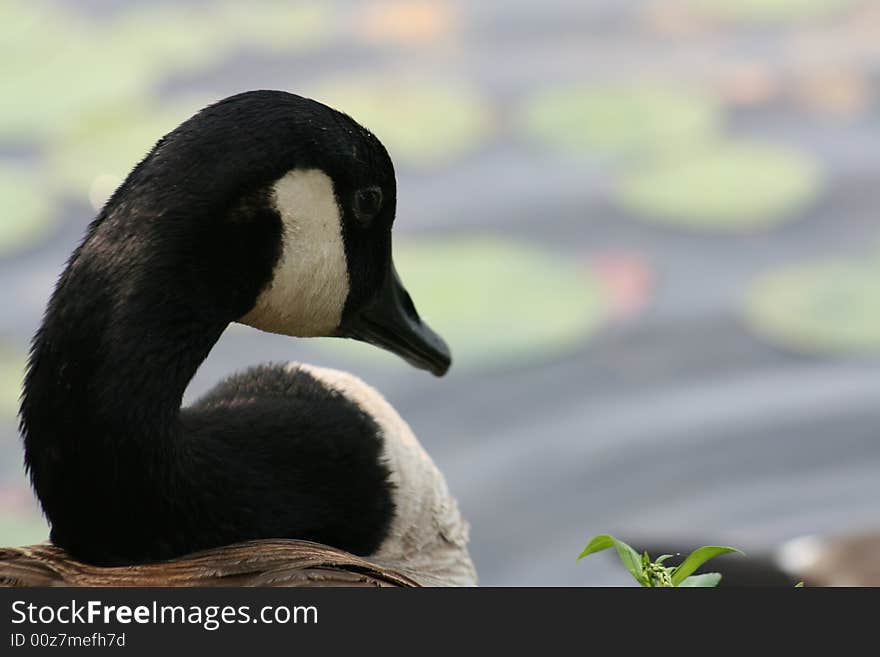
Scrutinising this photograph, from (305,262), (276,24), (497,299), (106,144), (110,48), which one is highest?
(276,24)

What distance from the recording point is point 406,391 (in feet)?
14.4

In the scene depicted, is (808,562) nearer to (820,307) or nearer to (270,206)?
(820,307)

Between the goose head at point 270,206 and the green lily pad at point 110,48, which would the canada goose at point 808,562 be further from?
Answer: the green lily pad at point 110,48

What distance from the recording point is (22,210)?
15.6 feet

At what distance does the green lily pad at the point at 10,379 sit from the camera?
4.11 meters

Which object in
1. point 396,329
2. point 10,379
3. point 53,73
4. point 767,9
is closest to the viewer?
point 396,329

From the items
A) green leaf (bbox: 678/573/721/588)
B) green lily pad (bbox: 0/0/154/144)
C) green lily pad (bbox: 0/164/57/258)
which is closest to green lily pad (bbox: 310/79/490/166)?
green lily pad (bbox: 0/0/154/144)

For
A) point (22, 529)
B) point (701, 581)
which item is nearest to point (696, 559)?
point (701, 581)

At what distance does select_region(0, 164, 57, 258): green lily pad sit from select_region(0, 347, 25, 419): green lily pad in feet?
1.46

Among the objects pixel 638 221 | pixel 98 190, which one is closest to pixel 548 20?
pixel 638 221

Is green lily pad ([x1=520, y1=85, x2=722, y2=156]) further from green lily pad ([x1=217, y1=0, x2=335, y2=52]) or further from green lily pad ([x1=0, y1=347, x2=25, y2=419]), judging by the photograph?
green lily pad ([x1=0, y1=347, x2=25, y2=419])

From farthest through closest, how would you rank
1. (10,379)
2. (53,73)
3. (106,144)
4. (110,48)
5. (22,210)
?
1. (110,48)
2. (53,73)
3. (106,144)
4. (22,210)
5. (10,379)

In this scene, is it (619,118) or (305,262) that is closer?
(305,262)

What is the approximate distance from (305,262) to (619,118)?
284 cm
